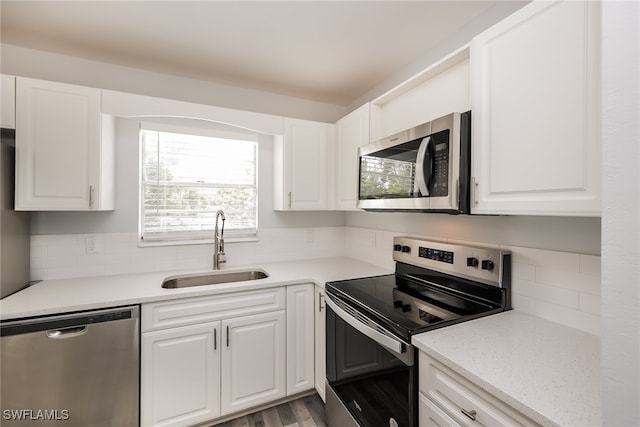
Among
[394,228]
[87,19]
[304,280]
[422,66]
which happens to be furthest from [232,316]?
[422,66]

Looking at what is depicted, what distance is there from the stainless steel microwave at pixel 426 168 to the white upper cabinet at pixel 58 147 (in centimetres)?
176

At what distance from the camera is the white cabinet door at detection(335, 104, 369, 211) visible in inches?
82.5

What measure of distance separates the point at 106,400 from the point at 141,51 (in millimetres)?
2170

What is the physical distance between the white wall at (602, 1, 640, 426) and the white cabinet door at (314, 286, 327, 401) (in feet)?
5.03

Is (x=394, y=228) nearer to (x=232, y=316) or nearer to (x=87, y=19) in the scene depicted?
(x=232, y=316)

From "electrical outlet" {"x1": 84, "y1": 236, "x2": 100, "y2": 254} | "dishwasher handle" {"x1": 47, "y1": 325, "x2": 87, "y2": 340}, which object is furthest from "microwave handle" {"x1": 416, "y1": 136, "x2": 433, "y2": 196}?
"electrical outlet" {"x1": 84, "y1": 236, "x2": 100, "y2": 254}

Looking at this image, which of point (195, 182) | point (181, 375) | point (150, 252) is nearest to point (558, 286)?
point (181, 375)

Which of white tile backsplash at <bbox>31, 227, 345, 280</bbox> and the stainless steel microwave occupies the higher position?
the stainless steel microwave

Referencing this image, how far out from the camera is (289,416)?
1.90 meters

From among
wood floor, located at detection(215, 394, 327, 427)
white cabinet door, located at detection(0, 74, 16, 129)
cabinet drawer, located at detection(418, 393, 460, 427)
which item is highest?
white cabinet door, located at detection(0, 74, 16, 129)

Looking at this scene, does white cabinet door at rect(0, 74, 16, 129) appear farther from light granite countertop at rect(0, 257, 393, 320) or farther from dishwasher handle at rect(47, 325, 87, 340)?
dishwasher handle at rect(47, 325, 87, 340)

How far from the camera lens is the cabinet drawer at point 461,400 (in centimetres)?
81

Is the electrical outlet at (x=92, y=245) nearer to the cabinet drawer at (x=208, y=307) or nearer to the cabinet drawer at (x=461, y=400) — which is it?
the cabinet drawer at (x=208, y=307)

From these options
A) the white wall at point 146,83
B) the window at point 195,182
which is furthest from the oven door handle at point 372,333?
the white wall at point 146,83
